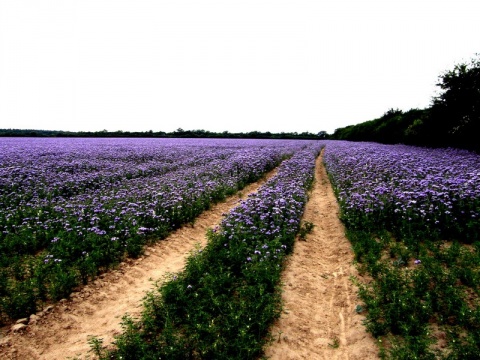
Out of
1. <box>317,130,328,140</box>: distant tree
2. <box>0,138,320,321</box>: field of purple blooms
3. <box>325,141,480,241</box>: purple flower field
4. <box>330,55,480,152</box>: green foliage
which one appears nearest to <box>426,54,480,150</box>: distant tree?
<box>330,55,480,152</box>: green foliage

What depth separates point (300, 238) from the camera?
7023mm

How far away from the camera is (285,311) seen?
4.21m

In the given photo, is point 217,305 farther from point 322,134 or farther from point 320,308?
point 322,134

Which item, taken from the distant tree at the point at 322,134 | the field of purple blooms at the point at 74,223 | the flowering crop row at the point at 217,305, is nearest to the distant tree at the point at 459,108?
the field of purple blooms at the point at 74,223

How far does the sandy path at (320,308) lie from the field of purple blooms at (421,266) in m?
0.25

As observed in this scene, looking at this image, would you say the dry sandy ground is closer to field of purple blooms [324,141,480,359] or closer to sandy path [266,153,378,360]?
sandy path [266,153,378,360]

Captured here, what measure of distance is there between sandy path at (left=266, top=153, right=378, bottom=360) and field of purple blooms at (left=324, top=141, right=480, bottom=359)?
0.25m

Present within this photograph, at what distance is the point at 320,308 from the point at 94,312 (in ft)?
11.1

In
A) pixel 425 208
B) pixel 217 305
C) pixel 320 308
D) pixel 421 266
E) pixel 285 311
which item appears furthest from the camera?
pixel 425 208

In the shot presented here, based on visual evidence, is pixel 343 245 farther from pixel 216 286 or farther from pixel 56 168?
pixel 56 168

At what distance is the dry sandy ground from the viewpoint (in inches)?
140

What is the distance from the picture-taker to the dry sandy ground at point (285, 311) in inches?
140

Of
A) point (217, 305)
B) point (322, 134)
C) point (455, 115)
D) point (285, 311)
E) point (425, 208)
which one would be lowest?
point (285, 311)

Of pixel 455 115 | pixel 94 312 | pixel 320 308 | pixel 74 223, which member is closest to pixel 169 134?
pixel 455 115
